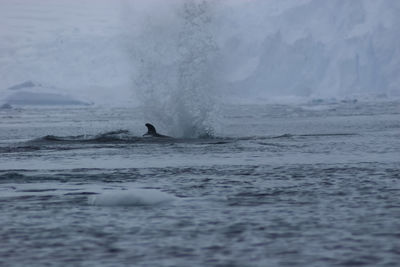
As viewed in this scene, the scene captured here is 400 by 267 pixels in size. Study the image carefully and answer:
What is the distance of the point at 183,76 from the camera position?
108 ft

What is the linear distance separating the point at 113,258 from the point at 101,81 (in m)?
136

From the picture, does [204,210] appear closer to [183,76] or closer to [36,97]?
[183,76]

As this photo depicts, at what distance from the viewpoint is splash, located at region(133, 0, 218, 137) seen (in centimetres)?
3266

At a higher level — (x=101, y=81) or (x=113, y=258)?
(x=101, y=81)

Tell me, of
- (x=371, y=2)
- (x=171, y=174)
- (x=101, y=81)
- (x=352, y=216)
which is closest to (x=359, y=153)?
(x=171, y=174)

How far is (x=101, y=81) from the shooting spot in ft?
465

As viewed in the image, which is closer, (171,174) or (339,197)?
(339,197)

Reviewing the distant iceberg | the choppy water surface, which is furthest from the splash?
the distant iceberg

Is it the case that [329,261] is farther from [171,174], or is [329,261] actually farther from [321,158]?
[321,158]

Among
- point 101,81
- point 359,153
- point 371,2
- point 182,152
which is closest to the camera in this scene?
point 359,153

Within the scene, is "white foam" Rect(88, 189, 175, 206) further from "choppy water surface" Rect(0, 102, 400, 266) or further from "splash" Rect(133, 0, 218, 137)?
"splash" Rect(133, 0, 218, 137)

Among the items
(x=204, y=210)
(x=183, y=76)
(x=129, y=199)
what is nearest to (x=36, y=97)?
(x=183, y=76)

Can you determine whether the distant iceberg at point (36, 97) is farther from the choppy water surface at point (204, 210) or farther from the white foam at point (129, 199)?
the white foam at point (129, 199)

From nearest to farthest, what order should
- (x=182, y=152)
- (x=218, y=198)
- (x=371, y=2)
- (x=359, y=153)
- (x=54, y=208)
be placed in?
(x=54, y=208) < (x=218, y=198) < (x=359, y=153) < (x=182, y=152) < (x=371, y=2)
